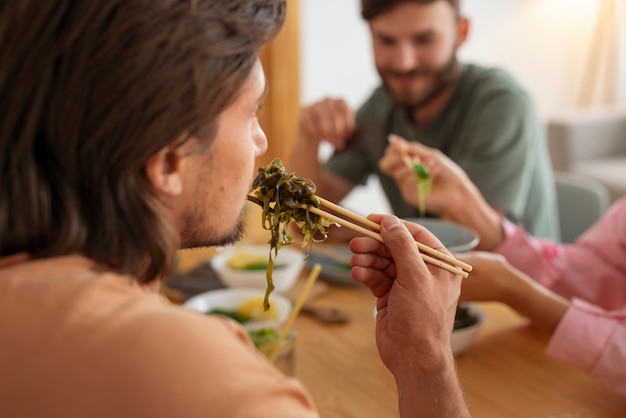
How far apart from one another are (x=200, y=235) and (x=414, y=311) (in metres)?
0.33

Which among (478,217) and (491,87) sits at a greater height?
(491,87)

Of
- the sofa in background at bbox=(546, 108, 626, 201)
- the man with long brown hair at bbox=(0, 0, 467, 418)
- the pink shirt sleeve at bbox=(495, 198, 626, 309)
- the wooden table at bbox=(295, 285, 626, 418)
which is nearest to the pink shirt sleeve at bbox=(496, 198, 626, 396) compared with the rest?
the pink shirt sleeve at bbox=(495, 198, 626, 309)

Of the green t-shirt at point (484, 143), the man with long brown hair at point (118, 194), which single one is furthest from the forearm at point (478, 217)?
the man with long brown hair at point (118, 194)

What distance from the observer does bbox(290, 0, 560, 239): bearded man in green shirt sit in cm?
212

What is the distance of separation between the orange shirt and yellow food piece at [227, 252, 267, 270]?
1.08m

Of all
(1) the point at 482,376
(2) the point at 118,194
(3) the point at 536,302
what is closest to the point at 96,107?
(2) the point at 118,194

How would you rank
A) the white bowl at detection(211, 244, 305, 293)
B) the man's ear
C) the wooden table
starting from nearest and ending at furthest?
1. the man's ear
2. the wooden table
3. the white bowl at detection(211, 244, 305, 293)

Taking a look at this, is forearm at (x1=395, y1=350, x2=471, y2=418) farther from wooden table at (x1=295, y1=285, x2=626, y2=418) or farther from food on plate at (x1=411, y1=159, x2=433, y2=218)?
food on plate at (x1=411, y1=159, x2=433, y2=218)

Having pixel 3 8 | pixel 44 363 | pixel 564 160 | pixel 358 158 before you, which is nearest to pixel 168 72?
pixel 3 8

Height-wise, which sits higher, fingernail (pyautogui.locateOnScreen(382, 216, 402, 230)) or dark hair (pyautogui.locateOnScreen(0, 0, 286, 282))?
dark hair (pyautogui.locateOnScreen(0, 0, 286, 282))

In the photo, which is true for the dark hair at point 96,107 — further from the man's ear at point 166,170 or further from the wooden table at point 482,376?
the wooden table at point 482,376

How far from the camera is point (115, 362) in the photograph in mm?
647

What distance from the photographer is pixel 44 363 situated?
0.66m

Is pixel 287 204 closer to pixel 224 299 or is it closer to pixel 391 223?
pixel 391 223
